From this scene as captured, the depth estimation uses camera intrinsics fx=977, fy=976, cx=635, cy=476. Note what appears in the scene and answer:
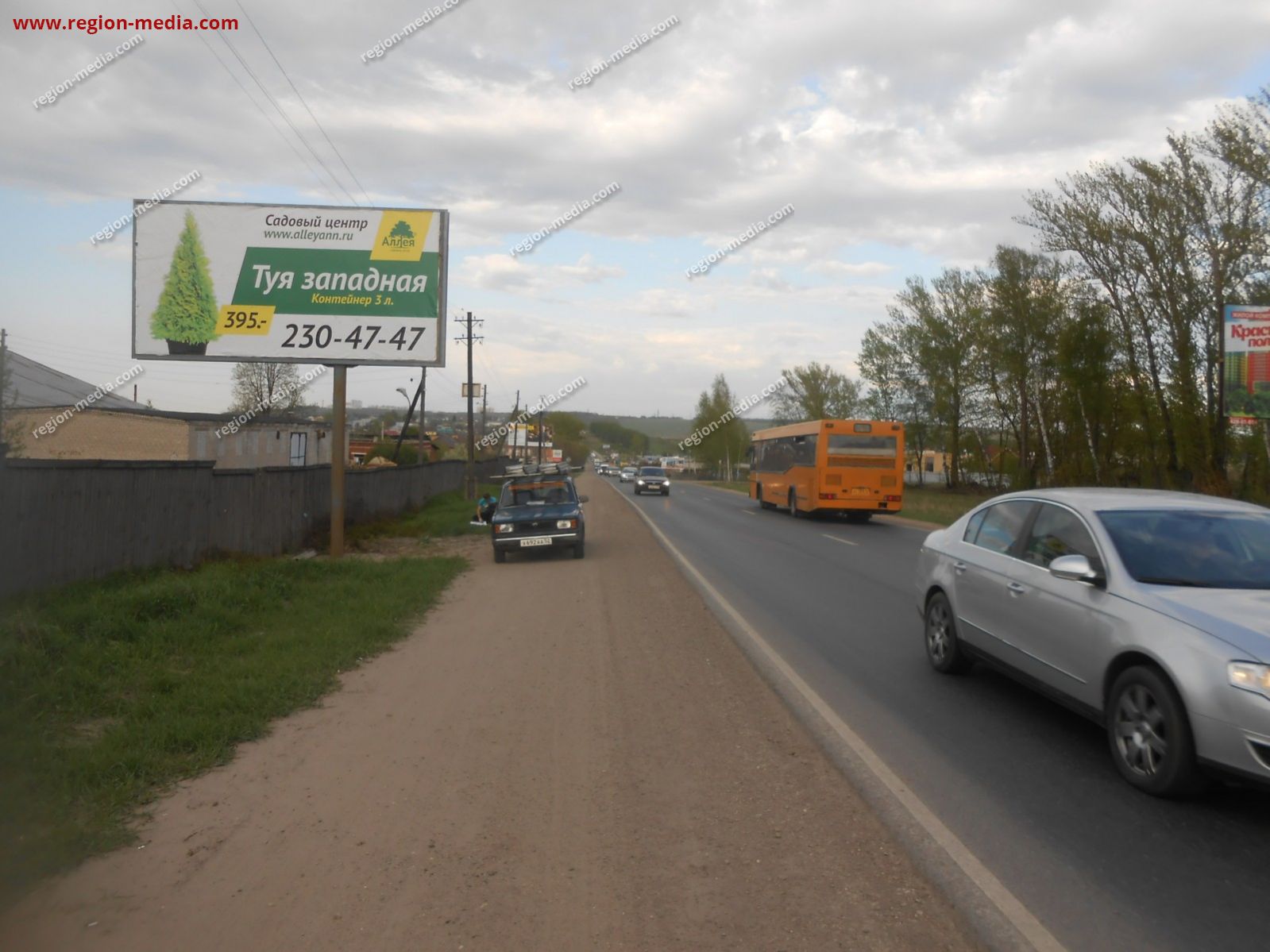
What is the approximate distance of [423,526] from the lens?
2614cm

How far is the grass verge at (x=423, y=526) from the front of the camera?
22.6 metres

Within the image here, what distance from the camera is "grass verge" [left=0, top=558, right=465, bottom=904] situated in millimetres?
5074

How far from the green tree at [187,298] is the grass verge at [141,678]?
5663mm

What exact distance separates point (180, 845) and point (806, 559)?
45.1 ft

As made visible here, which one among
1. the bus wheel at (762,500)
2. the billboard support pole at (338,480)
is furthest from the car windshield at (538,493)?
the bus wheel at (762,500)

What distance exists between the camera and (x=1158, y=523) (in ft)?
20.1

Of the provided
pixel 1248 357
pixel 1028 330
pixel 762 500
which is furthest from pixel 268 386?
pixel 1248 357

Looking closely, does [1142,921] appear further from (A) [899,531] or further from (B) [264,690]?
(A) [899,531]

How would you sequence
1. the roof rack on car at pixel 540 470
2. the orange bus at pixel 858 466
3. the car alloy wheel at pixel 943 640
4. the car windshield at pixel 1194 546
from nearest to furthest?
the car windshield at pixel 1194 546, the car alloy wheel at pixel 943 640, the roof rack on car at pixel 540 470, the orange bus at pixel 858 466

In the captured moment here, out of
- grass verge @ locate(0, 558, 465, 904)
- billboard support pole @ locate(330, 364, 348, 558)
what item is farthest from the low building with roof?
grass verge @ locate(0, 558, 465, 904)

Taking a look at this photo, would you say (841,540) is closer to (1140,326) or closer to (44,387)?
(1140,326)

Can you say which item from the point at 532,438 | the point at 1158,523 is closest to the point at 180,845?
the point at 1158,523

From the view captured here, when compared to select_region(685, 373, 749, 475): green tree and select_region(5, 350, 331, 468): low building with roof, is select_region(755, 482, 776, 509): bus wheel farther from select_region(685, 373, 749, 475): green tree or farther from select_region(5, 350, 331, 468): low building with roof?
select_region(685, 373, 749, 475): green tree

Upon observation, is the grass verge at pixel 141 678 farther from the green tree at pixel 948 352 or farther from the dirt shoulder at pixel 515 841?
the green tree at pixel 948 352
